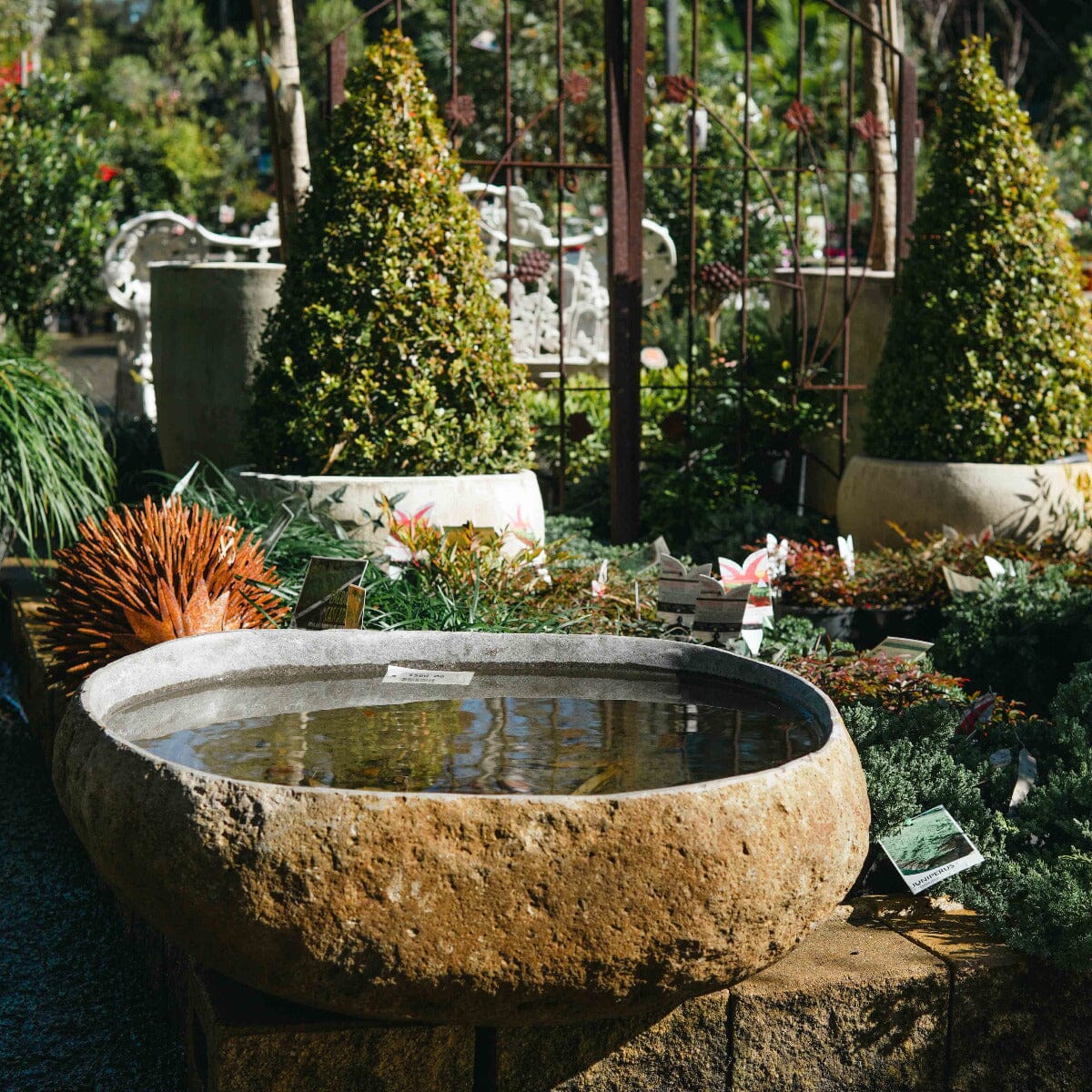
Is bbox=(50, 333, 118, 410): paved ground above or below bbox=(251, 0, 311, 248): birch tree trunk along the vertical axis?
below

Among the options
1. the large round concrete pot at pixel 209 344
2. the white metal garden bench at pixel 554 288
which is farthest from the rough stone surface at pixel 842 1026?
the white metal garden bench at pixel 554 288

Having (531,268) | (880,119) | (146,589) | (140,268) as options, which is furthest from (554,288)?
(146,589)

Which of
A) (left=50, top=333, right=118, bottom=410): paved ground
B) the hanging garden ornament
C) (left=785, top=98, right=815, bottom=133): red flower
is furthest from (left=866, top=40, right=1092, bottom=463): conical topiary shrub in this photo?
(left=50, top=333, right=118, bottom=410): paved ground

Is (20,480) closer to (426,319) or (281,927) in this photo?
(426,319)

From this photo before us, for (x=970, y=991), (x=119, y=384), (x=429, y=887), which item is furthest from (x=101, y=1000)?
(x=119, y=384)

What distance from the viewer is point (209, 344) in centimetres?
583

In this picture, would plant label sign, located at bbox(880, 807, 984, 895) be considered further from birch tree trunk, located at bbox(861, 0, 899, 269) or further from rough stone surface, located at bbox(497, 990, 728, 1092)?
birch tree trunk, located at bbox(861, 0, 899, 269)

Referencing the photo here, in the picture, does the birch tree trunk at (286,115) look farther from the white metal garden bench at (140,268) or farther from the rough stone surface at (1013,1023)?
the rough stone surface at (1013,1023)

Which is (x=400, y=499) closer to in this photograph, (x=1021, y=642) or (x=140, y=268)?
(x=1021, y=642)

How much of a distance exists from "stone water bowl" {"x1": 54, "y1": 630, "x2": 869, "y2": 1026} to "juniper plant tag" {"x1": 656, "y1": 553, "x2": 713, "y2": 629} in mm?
1367

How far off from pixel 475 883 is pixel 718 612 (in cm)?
162

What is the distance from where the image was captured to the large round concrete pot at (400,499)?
440 cm

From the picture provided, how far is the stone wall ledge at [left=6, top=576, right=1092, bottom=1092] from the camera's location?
6.83ft

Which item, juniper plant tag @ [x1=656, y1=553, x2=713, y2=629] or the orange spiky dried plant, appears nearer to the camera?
the orange spiky dried plant
